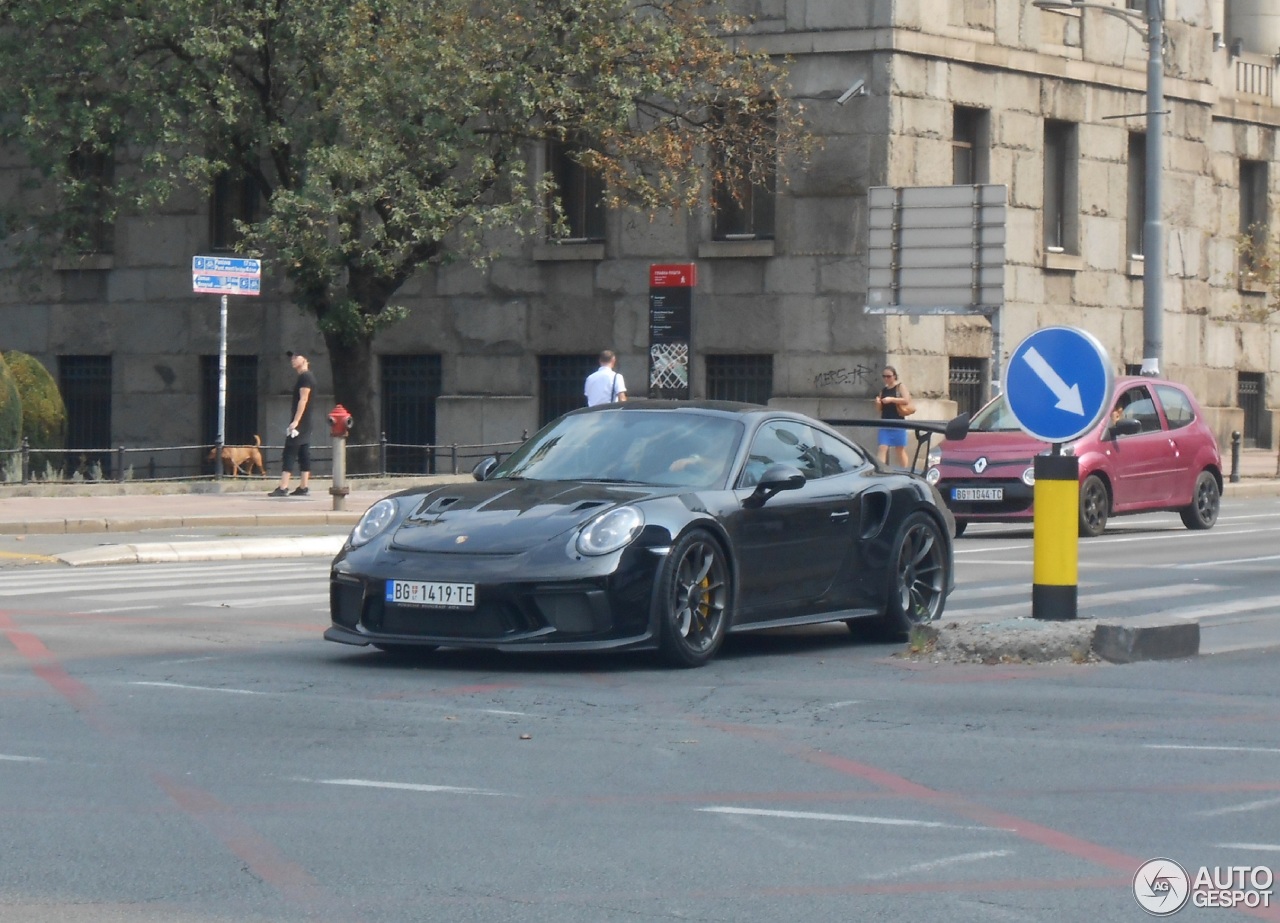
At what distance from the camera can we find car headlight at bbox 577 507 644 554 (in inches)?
421

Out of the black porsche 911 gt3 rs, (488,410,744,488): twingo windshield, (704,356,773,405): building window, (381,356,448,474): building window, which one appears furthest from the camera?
(381,356,448,474): building window

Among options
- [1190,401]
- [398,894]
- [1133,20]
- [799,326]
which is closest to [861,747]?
[398,894]

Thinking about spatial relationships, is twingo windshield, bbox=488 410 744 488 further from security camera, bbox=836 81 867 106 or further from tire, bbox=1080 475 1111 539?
security camera, bbox=836 81 867 106

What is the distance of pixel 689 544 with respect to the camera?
436 inches

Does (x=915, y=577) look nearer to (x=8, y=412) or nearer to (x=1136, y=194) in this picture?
(x=8, y=412)

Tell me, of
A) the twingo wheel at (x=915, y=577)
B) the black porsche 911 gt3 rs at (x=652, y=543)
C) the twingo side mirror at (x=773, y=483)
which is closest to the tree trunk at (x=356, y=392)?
the twingo wheel at (x=915, y=577)

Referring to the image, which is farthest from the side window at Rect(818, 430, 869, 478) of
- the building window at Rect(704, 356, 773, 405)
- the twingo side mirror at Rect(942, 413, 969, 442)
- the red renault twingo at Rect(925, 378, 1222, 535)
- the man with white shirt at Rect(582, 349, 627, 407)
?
the building window at Rect(704, 356, 773, 405)

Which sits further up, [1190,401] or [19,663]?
[1190,401]

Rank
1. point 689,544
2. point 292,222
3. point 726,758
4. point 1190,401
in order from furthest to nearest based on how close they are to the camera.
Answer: point 292,222 < point 1190,401 < point 689,544 < point 726,758

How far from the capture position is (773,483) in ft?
37.8

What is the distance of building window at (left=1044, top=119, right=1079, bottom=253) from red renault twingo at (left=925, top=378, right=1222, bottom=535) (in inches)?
508

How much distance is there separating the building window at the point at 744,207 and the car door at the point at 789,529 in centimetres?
2158

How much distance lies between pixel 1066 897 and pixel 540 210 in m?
28.2

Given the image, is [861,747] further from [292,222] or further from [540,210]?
[540,210]
